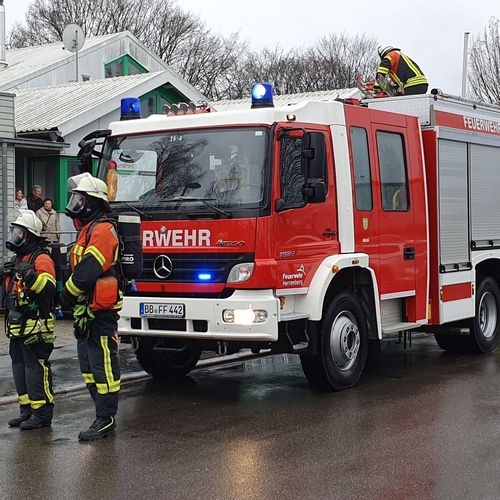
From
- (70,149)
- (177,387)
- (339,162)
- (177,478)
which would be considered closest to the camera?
(177,478)

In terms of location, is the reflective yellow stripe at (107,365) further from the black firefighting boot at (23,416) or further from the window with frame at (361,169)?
the window with frame at (361,169)

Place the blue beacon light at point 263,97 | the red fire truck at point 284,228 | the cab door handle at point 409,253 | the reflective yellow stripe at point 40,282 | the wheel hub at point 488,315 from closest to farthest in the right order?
1. the reflective yellow stripe at point 40,282
2. the red fire truck at point 284,228
3. the blue beacon light at point 263,97
4. the cab door handle at point 409,253
5. the wheel hub at point 488,315

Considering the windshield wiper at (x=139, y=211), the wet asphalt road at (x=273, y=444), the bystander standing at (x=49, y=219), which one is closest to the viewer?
the wet asphalt road at (x=273, y=444)

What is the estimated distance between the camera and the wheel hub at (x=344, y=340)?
8688mm

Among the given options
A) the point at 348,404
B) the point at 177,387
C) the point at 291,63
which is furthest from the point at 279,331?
the point at 291,63

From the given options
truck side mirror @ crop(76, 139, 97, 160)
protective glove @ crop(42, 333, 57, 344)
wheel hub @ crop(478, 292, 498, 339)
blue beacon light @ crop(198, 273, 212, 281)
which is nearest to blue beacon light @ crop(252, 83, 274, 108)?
blue beacon light @ crop(198, 273, 212, 281)

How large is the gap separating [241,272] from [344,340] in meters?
1.40

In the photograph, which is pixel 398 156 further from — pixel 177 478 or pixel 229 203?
pixel 177 478

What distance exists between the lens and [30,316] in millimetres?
7305

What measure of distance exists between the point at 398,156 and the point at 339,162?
1.16 meters

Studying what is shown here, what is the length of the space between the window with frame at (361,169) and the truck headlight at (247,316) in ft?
5.56

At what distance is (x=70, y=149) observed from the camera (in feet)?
60.2

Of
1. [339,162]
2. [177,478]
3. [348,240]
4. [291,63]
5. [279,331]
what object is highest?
[291,63]

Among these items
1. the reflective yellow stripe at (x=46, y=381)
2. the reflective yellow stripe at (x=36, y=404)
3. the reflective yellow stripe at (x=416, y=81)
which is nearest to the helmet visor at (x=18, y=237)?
the reflective yellow stripe at (x=46, y=381)
